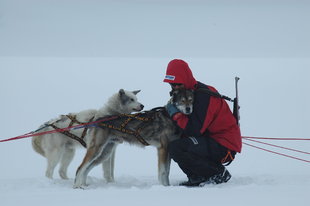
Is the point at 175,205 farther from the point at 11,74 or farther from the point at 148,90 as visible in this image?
the point at 11,74

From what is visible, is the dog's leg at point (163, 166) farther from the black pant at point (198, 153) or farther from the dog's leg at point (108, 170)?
the dog's leg at point (108, 170)

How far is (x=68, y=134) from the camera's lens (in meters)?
5.20

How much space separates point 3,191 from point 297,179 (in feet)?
9.23

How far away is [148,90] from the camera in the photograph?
1334 centimetres

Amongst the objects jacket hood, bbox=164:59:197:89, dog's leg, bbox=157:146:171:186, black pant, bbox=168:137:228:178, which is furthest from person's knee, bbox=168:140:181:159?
jacket hood, bbox=164:59:197:89

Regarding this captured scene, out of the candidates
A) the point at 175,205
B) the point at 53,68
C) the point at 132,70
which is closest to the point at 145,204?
the point at 175,205

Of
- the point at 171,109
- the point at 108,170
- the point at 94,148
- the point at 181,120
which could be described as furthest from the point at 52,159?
the point at 181,120

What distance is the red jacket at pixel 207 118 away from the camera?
407 centimetres

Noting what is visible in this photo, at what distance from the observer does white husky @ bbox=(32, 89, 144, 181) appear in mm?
5035

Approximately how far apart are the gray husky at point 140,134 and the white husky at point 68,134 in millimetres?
390

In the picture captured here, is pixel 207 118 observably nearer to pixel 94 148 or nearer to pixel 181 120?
pixel 181 120

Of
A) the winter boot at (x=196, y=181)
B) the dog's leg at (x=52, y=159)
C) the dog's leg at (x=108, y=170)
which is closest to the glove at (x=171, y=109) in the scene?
the winter boot at (x=196, y=181)

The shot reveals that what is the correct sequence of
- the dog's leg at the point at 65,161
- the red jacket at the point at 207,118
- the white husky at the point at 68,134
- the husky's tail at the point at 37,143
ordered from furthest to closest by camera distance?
the dog's leg at the point at 65,161 → the husky's tail at the point at 37,143 → the white husky at the point at 68,134 → the red jacket at the point at 207,118

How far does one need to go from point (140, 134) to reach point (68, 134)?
1184 mm
